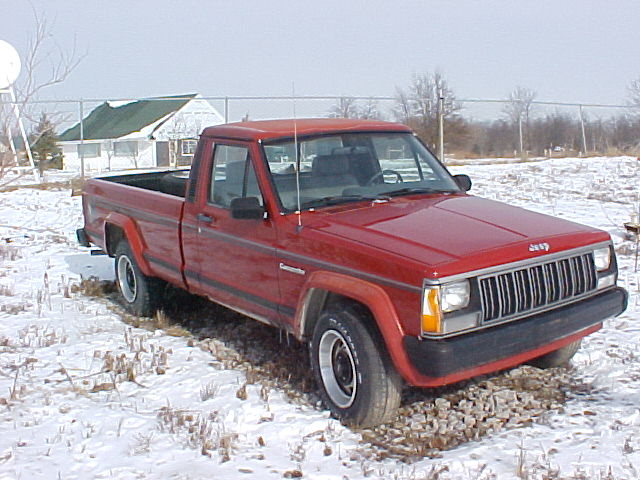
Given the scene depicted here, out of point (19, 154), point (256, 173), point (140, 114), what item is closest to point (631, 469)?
point (256, 173)

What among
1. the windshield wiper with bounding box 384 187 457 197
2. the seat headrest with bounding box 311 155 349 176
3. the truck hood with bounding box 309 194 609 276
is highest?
the seat headrest with bounding box 311 155 349 176

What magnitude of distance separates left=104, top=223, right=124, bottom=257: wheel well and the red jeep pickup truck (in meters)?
1.10

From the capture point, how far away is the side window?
215 inches

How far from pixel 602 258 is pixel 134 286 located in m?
4.45

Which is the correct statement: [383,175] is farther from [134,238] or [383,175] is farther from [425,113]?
[425,113]

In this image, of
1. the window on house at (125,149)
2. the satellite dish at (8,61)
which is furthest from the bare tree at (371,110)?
the window on house at (125,149)

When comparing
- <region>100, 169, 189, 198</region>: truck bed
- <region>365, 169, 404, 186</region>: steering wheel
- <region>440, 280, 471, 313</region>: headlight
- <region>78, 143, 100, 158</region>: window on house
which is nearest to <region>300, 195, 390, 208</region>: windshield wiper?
<region>365, 169, 404, 186</region>: steering wheel

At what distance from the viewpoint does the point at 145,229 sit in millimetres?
6816

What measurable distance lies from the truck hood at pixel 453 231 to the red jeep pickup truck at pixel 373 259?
0.04ft

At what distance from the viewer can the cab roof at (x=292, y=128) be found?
5578 mm

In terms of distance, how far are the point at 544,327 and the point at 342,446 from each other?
1.36 meters

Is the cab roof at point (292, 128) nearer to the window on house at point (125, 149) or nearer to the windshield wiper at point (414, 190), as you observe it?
the windshield wiper at point (414, 190)

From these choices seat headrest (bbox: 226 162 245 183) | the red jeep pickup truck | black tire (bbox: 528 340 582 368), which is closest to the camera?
the red jeep pickup truck

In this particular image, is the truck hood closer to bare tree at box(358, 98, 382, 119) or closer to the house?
bare tree at box(358, 98, 382, 119)
